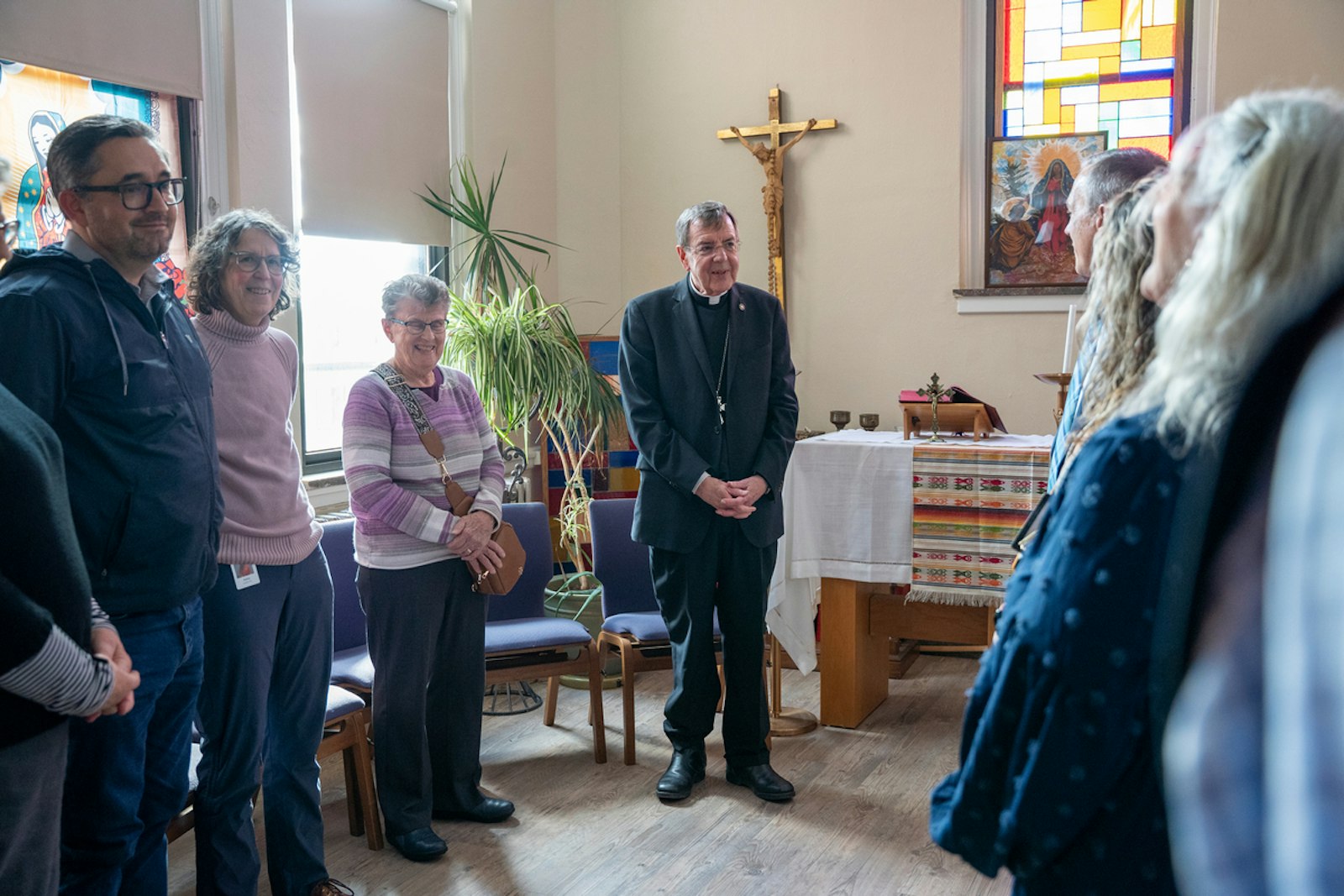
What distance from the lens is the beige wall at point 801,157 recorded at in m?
5.01

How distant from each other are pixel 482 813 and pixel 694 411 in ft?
4.34

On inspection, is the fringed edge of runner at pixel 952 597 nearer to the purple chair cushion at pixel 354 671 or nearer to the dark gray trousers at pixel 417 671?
the dark gray trousers at pixel 417 671

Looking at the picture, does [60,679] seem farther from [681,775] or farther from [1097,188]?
[681,775]

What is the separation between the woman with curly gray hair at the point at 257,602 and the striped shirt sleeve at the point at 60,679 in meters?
0.81

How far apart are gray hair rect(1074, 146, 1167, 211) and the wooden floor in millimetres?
1681

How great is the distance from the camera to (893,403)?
5.19 metres

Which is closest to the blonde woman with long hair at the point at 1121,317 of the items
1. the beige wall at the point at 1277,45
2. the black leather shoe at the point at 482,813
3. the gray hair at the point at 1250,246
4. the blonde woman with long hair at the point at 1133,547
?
the blonde woman with long hair at the point at 1133,547

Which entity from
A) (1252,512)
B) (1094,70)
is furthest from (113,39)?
(1094,70)

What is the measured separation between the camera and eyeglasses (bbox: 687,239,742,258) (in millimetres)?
3254

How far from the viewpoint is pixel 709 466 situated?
3285 mm

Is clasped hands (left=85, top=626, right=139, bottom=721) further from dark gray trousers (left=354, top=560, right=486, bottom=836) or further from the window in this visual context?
the window

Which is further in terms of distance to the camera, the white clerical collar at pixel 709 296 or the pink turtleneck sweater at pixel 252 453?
the white clerical collar at pixel 709 296

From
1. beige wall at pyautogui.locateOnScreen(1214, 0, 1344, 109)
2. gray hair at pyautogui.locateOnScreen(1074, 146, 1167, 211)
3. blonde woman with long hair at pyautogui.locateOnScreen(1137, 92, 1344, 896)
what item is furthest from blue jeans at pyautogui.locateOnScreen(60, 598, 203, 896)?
beige wall at pyautogui.locateOnScreen(1214, 0, 1344, 109)

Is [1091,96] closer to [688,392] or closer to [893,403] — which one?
[893,403]
